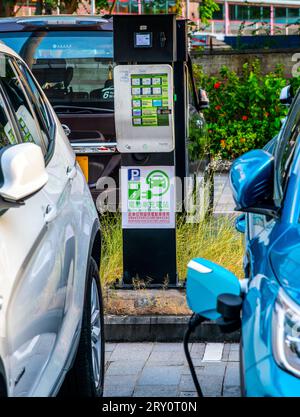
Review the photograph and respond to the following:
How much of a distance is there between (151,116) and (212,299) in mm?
3633

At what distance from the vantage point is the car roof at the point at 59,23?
28.8 feet

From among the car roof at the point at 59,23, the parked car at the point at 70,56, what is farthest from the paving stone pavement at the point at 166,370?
the car roof at the point at 59,23

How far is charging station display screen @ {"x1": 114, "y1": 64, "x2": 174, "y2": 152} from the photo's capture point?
6660 millimetres

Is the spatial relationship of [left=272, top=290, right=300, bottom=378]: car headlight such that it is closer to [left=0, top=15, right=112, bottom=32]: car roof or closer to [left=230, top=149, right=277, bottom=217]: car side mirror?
[left=230, top=149, right=277, bottom=217]: car side mirror

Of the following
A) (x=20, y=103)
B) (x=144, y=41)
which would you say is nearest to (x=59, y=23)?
(x=144, y=41)

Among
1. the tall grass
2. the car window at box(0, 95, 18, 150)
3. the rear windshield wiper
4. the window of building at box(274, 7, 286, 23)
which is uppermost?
the car window at box(0, 95, 18, 150)

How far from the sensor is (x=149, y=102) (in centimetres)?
668

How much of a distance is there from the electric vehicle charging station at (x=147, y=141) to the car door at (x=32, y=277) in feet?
7.36

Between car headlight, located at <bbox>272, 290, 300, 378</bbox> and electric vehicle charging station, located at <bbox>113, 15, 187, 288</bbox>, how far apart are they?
390cm

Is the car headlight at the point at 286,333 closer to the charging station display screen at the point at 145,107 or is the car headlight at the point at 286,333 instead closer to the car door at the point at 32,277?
the car door at the point at 32,277

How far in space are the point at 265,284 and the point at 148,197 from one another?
12.8ft

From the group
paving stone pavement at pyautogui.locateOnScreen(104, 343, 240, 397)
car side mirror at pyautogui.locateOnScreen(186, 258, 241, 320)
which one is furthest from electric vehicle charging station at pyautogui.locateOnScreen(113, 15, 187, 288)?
car side mirror at pyautogui.locateOnScreen(186, 258, 241, 320)

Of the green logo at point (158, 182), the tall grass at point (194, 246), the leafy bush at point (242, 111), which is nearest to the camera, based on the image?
the green logo at point (158, 182)

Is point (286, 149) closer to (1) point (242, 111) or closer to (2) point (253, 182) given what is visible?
(2) point (253, 182)
